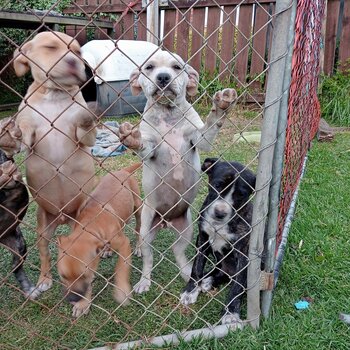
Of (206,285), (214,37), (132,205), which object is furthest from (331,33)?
(206,285)

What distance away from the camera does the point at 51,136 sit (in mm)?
3004

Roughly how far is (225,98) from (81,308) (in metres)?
1.58

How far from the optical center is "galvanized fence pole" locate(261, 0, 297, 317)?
213 cm

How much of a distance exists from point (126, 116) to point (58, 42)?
18.9ft

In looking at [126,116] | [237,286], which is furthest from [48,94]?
[126,116]

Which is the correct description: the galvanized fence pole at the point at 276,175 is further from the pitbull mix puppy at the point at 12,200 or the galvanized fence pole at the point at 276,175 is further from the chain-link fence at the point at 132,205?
the pitbull mix puppy at the point at 12,200

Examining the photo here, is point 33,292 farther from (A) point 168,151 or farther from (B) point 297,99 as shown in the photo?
(B) point 297,99

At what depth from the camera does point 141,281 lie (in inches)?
123

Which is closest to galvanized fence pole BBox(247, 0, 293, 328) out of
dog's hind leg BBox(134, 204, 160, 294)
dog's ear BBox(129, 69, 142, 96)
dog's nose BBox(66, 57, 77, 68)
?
dog's hind leg BBox(134, 204, 160, 294)

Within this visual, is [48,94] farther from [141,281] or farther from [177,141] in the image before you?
[141,281]

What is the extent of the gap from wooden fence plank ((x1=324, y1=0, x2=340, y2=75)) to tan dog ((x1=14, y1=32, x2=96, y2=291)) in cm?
694

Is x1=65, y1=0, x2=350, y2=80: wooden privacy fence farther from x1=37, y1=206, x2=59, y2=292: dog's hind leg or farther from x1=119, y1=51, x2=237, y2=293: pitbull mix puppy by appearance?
x1=37, y1=206, x2=59, y2=292: dog's hind leg

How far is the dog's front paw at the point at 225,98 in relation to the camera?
2480 millimetres

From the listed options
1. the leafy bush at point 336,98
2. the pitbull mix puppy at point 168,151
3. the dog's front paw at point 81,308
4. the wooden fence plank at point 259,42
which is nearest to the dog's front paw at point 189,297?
the pitbull mix puppy at point 168,151
